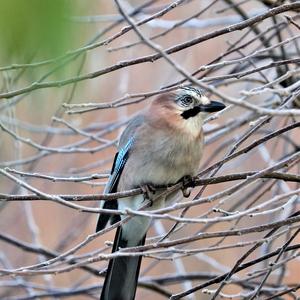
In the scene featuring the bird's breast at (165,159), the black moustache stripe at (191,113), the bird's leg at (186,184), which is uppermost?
the black moustache stripe at (191,113)

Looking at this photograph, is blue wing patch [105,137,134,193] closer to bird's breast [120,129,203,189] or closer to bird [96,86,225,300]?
bird [96,86,225,300]

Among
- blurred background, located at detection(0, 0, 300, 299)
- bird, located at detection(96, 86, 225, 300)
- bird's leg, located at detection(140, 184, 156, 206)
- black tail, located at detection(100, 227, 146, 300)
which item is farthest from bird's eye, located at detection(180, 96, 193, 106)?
black tail, located at detection(100, 227, 146, 300)

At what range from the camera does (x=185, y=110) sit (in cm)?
316

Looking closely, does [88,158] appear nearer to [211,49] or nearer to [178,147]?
[211,49]

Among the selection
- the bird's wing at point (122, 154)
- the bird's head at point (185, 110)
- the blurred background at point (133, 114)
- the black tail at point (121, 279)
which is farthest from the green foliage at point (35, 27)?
the black tail at point (121, 279)

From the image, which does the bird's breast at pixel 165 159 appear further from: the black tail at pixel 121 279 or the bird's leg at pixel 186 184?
the black tail at pixel 121 279

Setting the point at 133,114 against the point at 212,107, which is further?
the point at 133,114

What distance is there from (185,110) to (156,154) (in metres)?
0.23

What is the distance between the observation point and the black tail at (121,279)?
3.27 meters

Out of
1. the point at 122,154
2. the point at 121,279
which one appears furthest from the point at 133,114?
the point at 121,279

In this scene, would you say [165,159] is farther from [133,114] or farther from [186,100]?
[133,114]

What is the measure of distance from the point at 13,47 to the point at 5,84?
1.40 metres

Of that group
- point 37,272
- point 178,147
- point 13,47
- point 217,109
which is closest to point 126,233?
point 178,147

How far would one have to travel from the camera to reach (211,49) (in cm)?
571
